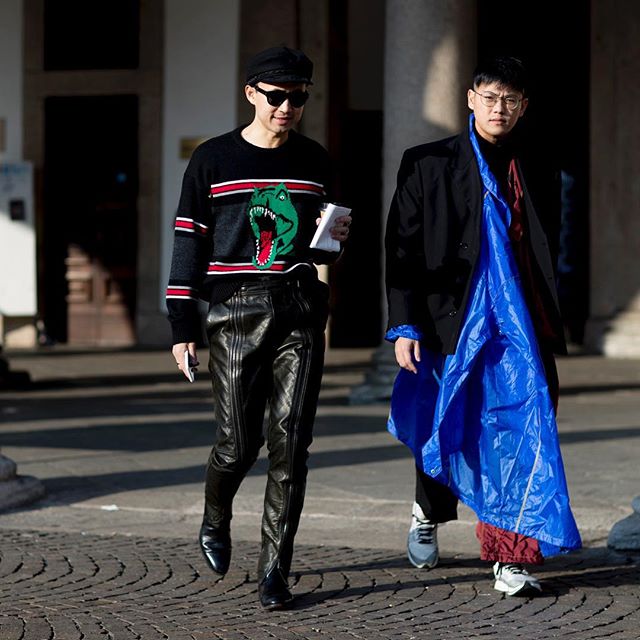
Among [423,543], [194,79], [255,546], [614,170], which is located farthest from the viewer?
[194,79]

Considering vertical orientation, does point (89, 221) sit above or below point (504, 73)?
below

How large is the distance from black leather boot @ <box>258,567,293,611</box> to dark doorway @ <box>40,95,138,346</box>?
13576mm

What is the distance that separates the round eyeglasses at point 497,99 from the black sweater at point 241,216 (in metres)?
0.58

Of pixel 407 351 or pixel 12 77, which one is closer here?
pixel 407 351

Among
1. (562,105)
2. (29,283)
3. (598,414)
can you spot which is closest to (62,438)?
(598,414)

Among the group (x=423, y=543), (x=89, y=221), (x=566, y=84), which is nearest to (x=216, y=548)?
(x=423, y=543)

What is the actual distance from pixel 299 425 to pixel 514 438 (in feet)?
2.37

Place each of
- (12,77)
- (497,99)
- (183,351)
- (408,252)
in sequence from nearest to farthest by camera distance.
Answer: (183,351), (497,99), (408,252), (12,77)

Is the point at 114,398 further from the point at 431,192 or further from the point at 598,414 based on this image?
the point at 431,192

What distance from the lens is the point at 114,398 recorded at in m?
12.5

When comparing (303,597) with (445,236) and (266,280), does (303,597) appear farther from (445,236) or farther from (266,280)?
(445,236)

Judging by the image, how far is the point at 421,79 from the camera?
12.0 m

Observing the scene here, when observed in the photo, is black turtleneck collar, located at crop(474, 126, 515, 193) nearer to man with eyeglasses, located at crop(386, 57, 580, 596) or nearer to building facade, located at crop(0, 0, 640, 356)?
man with eyeglasses, located at crop(386, 57, 580, 596)

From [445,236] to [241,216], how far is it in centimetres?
71
